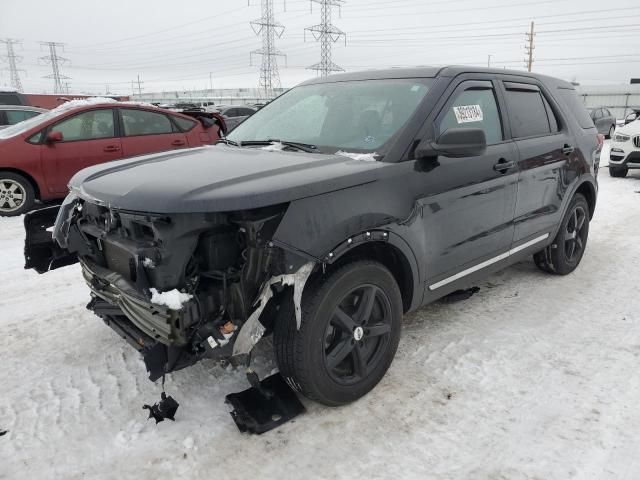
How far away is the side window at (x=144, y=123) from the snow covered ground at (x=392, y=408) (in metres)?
4.28

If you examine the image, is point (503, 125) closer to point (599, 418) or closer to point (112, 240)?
point (599, 418)

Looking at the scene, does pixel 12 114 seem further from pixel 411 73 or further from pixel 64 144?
pixel 411 73

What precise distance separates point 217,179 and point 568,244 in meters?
3.75

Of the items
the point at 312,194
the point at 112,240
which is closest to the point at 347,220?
the point at 312,194

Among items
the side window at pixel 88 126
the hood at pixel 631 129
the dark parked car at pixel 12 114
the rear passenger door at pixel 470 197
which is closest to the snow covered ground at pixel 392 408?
the rear passenger door at pixel 470 197

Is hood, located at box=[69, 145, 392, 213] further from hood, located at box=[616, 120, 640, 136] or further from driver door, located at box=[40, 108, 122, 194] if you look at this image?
hood, located at box=[616, 120, 640, 136]

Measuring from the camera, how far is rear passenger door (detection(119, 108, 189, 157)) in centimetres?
768

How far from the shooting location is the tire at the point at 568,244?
4.61 meters

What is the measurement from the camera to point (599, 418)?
2668 millimetres

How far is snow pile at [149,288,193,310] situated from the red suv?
5.10 metres

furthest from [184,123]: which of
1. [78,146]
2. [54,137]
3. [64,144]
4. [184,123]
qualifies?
[54,137]

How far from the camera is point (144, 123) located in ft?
26.0

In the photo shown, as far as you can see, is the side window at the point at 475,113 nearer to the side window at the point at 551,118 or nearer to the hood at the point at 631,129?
the side window at the point at 551,118

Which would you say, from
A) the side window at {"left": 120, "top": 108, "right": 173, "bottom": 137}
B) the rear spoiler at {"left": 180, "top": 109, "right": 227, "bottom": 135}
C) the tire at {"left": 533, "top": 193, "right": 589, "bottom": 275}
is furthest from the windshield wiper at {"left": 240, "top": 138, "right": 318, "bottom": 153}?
the rear spoiler at {"left": 180, "top": 109, "right": 227, "bottom": 135}
